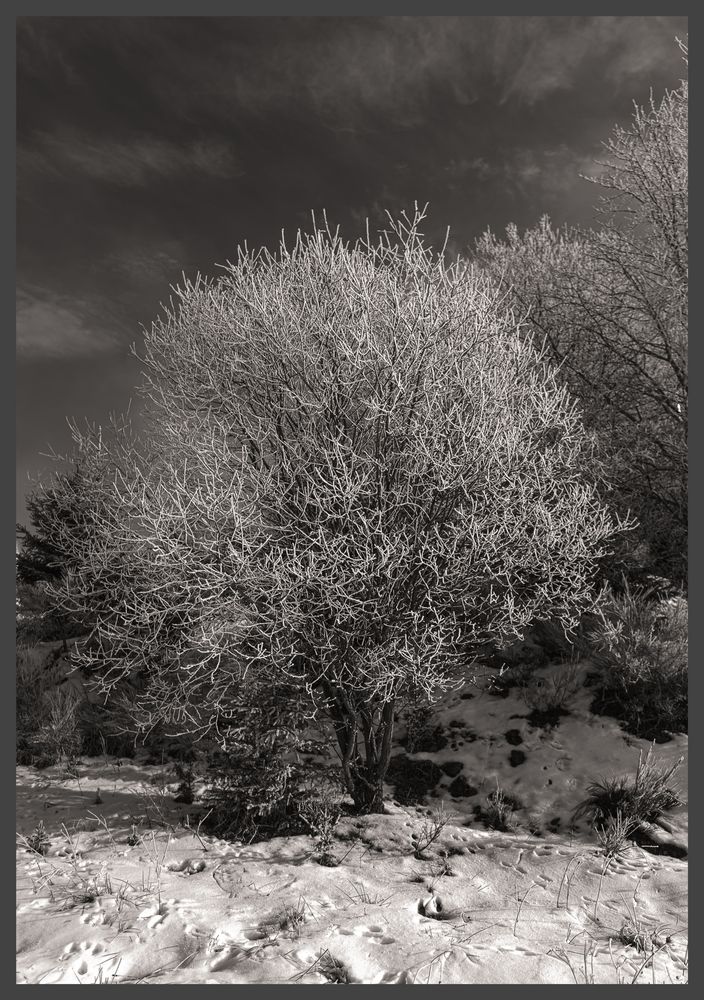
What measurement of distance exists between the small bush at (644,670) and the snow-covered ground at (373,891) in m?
0.30

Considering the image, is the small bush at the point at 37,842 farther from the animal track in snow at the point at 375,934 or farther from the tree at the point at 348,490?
the animal track in snow at the point at 375,934

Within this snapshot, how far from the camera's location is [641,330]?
8.73 m

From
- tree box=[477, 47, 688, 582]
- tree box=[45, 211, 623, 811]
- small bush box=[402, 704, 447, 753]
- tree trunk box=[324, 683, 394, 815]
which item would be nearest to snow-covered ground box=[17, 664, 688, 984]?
tree trunk box=[324, 683, 394, 815]

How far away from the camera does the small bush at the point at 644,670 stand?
22.8ft

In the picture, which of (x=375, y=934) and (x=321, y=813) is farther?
(x=321, y=813)

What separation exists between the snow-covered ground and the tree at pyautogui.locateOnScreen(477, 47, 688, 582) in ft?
10.3

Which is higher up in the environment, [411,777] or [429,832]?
[411,777]

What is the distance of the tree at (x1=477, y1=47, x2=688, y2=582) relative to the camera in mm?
7359

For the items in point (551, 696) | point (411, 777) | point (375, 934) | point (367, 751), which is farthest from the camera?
point (551, 696)

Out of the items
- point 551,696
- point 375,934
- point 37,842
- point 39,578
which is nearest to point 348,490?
point 375,934

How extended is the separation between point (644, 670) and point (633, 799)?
2.13m

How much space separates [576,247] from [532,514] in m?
6.64

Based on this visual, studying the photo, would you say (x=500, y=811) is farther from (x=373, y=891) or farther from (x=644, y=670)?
(x=644, y=670)

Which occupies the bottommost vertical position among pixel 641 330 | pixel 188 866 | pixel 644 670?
pixel 188 866
